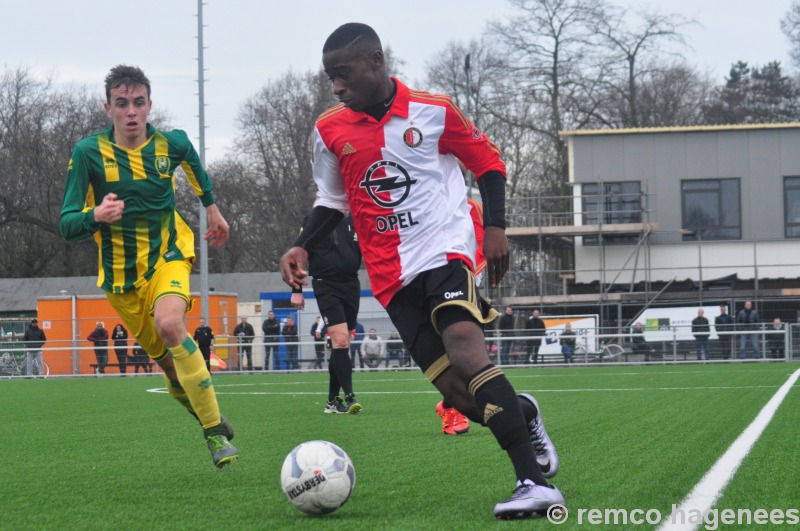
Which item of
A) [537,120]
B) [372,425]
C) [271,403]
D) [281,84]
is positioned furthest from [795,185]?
[372,425]

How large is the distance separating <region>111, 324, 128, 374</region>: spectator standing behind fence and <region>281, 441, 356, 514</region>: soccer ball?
23491 millimetres

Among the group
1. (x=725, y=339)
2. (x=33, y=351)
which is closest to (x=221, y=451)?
(x=725, y=339)

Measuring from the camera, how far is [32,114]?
Result: 49.2 m

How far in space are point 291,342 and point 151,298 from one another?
21.8m

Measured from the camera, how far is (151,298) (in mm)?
6469

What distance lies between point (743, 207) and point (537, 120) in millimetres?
11910

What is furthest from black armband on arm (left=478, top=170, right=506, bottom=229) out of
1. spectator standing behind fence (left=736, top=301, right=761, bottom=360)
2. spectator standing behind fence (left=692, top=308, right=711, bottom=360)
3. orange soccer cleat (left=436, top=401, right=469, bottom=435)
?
spectator standing behind fence (left=736, top=301, right=761, bottom=360)

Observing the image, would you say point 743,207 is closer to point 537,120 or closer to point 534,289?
point 534,289

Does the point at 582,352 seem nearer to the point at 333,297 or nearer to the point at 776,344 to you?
the point at 776,344

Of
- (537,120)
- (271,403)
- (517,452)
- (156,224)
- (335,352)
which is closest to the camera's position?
(517,452)

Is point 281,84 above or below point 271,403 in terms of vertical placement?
above

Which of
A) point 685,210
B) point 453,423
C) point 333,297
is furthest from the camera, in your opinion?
point 685,210

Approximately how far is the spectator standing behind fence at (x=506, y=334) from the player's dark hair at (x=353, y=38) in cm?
2137

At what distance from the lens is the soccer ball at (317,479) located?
14.5ft
